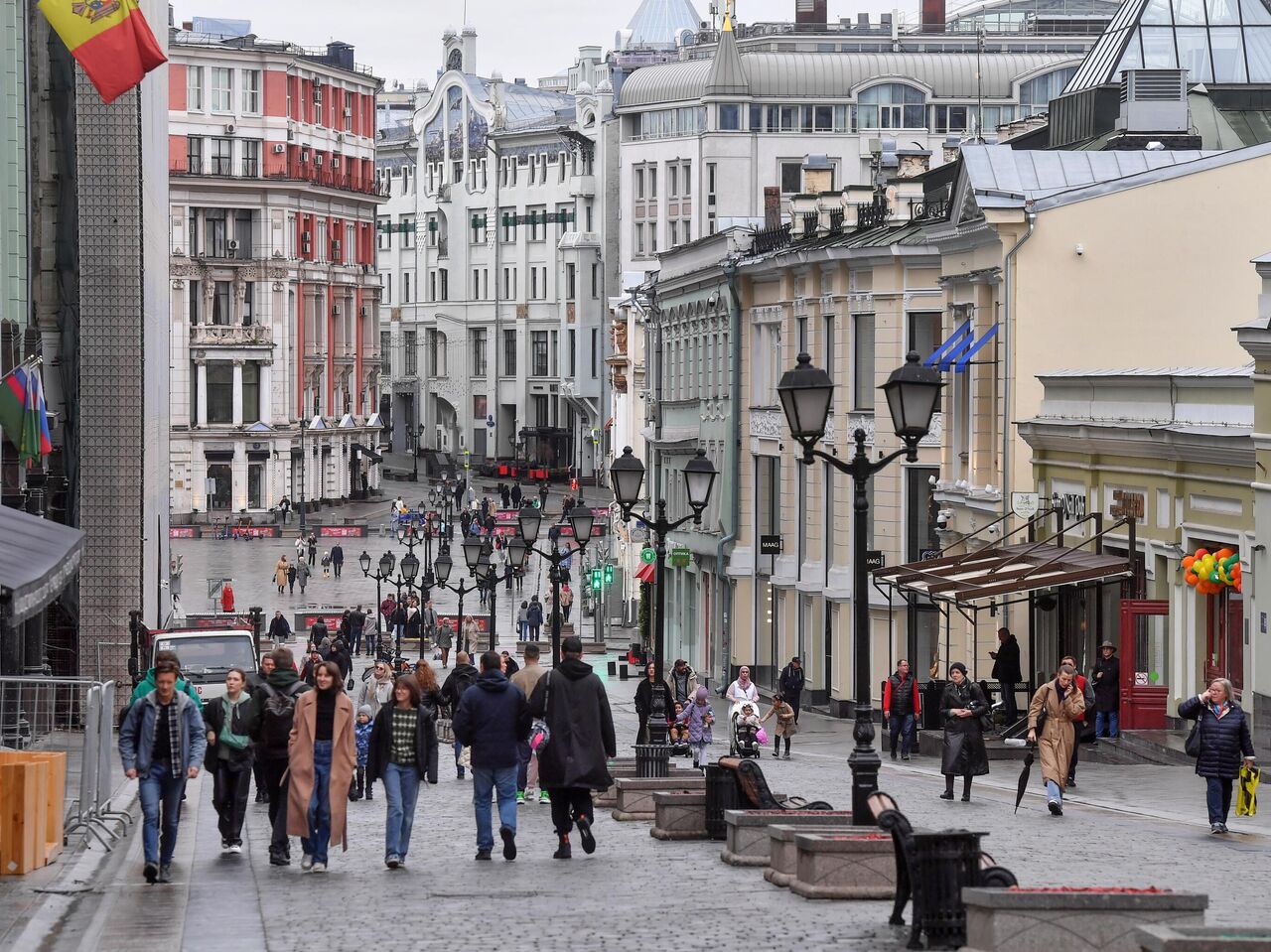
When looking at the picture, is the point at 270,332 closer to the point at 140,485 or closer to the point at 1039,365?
the point at 140,485

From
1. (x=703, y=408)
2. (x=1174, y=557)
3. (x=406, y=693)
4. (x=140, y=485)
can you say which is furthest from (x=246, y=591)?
(x=406, y=693)

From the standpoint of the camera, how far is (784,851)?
15.2m

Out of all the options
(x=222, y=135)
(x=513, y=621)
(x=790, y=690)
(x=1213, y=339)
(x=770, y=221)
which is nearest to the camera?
(x=1213, y=339)

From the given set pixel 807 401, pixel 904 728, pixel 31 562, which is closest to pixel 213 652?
pixel 904 728

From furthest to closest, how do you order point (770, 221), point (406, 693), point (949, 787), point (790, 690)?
point (770, 221)
point (790, 690)
point (949, 787)
point (406, 693)

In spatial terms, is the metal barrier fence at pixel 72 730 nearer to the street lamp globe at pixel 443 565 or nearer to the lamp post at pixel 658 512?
the lamp post at pixel 658 512

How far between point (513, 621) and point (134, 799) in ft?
158

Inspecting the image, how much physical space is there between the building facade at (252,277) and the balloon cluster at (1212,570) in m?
85.7

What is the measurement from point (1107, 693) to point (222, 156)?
9380cm

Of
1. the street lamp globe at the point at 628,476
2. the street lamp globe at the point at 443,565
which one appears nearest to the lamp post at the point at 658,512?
the street lamp globe at the point at 628,476

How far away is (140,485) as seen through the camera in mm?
43812

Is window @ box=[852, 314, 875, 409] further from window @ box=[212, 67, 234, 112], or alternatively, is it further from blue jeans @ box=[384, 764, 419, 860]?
window @ box=[212, 67, 234, 112]

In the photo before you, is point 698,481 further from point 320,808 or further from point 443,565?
point 443,565

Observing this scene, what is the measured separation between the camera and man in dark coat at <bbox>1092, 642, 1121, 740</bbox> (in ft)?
97.4
